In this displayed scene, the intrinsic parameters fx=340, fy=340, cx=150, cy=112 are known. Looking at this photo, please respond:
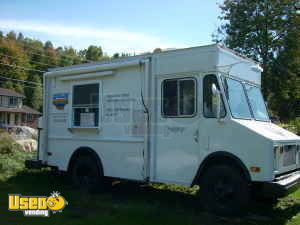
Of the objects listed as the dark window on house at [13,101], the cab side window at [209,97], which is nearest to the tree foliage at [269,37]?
the cab side window at [209,97]

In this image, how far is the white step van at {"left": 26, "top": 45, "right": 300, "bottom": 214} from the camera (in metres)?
5.83

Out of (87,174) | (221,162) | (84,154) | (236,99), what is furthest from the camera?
(84,154)

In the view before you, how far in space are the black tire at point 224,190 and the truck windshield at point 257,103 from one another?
1.52 m

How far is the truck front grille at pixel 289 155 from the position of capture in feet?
20.0

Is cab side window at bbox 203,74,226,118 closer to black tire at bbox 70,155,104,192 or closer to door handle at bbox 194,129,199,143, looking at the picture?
door handle at bbox 194,129,199,143

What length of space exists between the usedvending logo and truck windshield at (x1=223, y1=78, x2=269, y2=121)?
3.88 meters

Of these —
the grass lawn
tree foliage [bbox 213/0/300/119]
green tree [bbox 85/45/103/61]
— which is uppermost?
green tree [bbox 85/45/103/61]

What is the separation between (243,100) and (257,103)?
67cm

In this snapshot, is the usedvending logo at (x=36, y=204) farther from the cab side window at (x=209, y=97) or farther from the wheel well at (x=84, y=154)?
the cab side window at (x=209, y=97)

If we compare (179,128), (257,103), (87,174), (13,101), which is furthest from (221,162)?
(13,101)

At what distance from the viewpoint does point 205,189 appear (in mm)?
6105

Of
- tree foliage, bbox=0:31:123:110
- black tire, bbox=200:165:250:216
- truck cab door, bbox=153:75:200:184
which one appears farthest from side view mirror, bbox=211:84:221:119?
tree foliage, bbox=0:31:123:110

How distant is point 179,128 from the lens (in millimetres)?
6539

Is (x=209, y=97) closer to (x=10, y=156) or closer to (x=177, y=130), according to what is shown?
(x=177, y=130)
